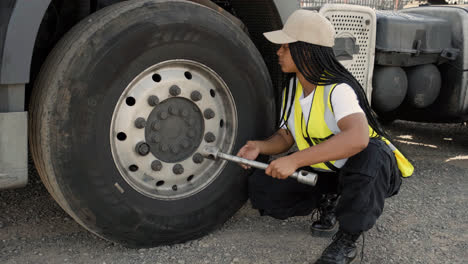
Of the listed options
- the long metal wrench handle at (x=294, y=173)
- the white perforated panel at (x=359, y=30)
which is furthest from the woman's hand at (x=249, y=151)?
the white perforated panel at (x=359, y=30)

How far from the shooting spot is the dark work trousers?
2.36 meters

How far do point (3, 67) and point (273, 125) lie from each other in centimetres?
142

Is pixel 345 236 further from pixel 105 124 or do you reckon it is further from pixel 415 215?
pixel 105 124

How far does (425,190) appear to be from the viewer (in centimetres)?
361

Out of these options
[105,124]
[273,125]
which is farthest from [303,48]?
[105,124]

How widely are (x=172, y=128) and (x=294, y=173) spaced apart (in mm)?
622

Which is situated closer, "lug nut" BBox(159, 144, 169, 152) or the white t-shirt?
the white t-shirt

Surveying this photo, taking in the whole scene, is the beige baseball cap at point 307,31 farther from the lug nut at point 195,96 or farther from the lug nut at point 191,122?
the lug nut at point 191,122

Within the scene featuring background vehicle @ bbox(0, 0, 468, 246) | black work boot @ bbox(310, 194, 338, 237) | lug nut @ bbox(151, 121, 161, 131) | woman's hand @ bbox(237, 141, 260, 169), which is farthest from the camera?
black work boot @ bbox(310, 194, 338, 237)

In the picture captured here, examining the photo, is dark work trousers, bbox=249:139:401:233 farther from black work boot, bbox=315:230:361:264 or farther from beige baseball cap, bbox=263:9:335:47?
beige baseball cap, bbox=263:9:335:47

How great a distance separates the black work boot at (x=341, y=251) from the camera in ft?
7.85

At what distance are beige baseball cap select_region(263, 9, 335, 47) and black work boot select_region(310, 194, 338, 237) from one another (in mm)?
872

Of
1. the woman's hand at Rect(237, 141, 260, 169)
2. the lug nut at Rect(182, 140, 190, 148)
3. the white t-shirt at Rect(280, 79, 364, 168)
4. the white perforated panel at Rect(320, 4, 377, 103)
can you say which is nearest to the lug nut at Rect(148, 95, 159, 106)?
the lug nut at Rect(182, 140, 190, 148)

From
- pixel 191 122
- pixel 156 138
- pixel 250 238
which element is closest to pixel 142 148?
pixel 156 138
